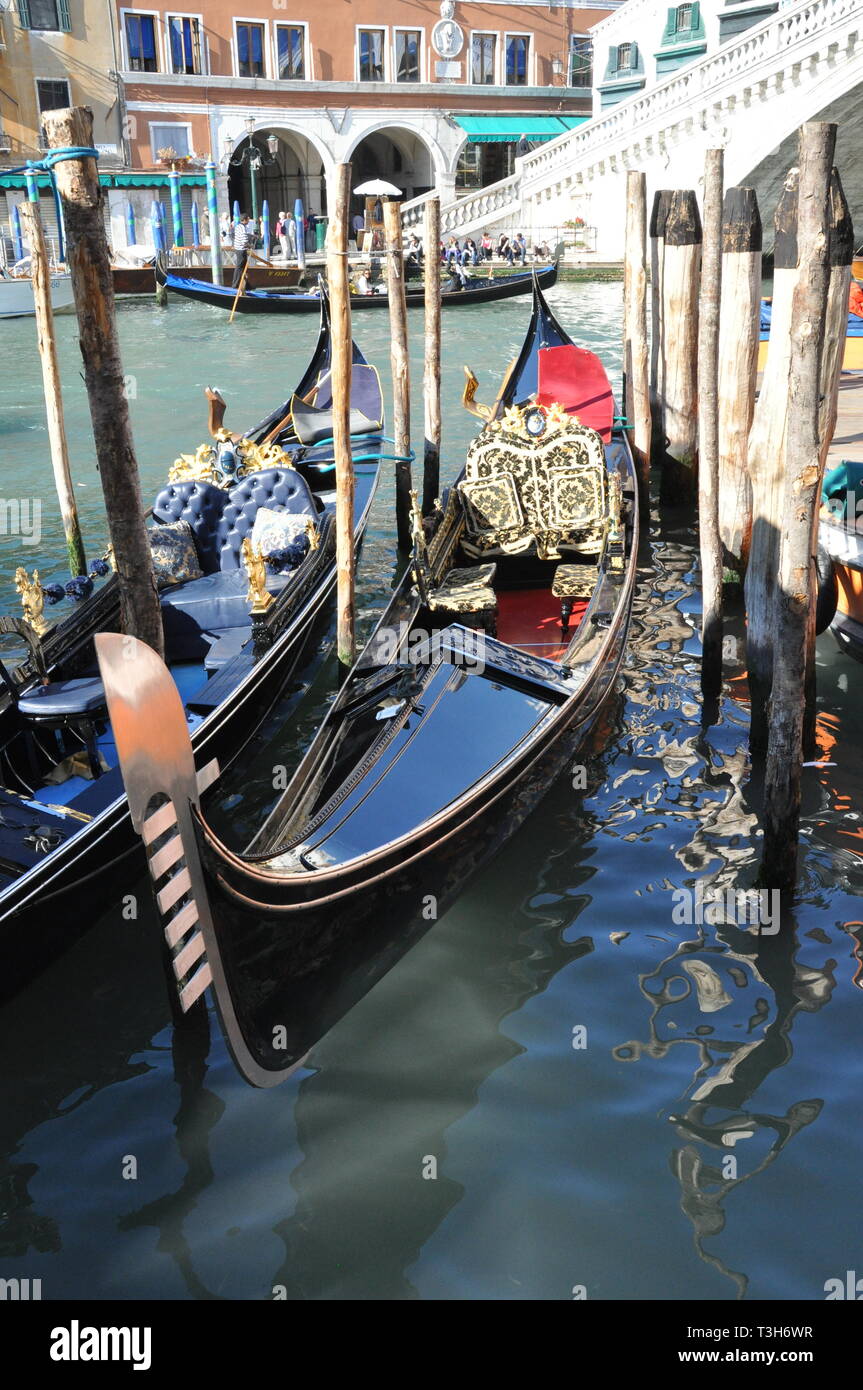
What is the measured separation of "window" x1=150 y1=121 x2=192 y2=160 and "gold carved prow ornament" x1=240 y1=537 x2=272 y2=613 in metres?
18.9

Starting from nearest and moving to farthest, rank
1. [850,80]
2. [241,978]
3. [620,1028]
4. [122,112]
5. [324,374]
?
[241,978] → [620,1028] → [324,374] → [850,80] → [122,112]

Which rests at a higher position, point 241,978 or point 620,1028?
point 241,978

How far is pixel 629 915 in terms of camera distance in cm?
337

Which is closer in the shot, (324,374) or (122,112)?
(324,374)

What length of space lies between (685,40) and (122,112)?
9.57 meters

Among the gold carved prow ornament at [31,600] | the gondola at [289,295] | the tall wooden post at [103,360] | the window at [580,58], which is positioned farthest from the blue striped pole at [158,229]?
the tall wooden post at [103,360]

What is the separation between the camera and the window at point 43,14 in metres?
18.9

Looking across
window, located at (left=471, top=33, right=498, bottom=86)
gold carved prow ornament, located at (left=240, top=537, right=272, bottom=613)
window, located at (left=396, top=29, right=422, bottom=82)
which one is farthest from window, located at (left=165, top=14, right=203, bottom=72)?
gold carved prow ornament, located at (left=240, top=537, right=272, bottom=613)

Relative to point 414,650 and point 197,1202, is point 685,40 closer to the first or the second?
point 414,650

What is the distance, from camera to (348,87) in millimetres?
21922

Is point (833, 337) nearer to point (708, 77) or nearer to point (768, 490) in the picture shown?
point (768, 490)

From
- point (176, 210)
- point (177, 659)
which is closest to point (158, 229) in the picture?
point (176, 210)
